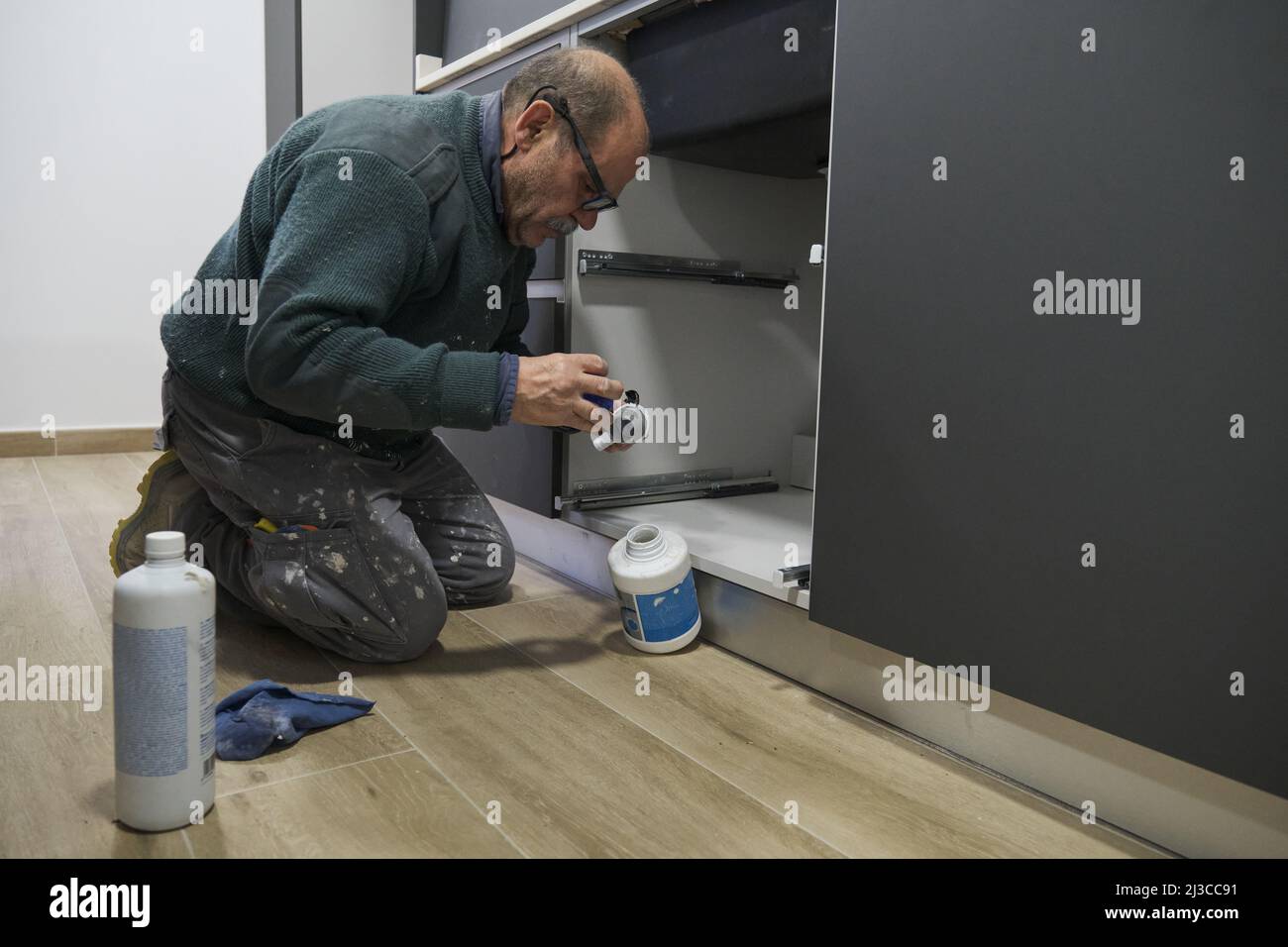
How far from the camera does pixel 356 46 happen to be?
2.24m

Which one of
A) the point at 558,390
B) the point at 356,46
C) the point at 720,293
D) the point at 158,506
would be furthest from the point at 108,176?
the point at 558,390

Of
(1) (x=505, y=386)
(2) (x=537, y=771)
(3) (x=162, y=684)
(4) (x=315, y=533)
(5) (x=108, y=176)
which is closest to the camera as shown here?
(3) (x=162, y=684)

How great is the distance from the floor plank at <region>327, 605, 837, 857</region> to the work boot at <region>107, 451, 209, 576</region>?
1.38ft

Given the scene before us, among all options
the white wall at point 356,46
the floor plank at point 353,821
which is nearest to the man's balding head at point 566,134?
the floor plank at point 353,821

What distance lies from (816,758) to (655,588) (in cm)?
36

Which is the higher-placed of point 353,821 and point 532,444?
point 532,444

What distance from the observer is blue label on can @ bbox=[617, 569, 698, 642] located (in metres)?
1.39

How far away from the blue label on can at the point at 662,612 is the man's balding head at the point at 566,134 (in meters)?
0.54

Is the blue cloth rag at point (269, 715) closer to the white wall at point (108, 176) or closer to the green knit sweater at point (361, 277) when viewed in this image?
the green knit sweater at point (361, 277)

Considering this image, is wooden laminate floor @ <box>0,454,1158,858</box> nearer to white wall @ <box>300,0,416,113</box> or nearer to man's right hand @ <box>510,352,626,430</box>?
man's right hand @ <box>510,352,626,430</box>

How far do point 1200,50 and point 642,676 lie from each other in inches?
37.5

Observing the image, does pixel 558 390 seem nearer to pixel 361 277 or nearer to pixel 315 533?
pixel 361 277

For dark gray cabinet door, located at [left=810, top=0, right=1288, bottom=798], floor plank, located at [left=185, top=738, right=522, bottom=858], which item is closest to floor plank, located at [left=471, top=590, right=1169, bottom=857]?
dark gray cabinet door, located at [left=810, top=0, right=1288, bottom=798]

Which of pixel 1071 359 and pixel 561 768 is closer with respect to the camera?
pixel 1071 359
